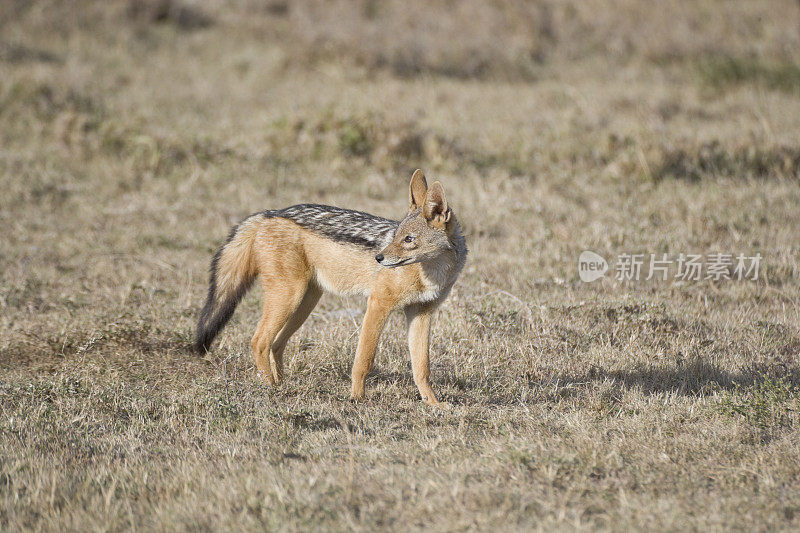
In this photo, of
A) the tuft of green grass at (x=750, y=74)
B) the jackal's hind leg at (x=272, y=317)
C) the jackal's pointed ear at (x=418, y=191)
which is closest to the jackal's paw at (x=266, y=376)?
the jackal's hind leg at (x=272, y=317)

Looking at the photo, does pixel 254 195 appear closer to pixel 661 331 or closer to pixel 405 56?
pixel 661 331

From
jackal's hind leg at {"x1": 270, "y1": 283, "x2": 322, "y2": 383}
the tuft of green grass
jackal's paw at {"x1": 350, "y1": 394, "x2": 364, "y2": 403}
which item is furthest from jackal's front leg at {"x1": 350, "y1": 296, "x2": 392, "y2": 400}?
the tuft of green grass

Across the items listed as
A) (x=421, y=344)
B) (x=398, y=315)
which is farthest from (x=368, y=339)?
(x=398, y=315)

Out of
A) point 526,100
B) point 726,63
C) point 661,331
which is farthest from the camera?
point 726,63

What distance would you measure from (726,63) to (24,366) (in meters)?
15.1

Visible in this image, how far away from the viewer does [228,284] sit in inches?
245

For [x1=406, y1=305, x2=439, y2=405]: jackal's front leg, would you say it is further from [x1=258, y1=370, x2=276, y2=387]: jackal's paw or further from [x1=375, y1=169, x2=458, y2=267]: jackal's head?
[x1=258, y1=370, x2=276, y2=387]: jackal's paw

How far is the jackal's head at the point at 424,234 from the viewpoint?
5.38m

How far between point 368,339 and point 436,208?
1.09m

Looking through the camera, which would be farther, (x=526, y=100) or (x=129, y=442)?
(x=526, y=100)

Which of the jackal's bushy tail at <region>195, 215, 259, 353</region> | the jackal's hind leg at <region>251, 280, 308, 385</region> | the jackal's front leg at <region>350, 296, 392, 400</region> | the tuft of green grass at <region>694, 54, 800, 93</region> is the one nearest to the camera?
the jackal's front leg at <region>350, 296, 392, 400</region>

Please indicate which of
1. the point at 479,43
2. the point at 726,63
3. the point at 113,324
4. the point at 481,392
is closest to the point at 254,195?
the point at 113,324

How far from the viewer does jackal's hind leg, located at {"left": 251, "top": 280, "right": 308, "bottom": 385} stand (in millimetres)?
5953

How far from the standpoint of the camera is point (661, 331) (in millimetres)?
7070
